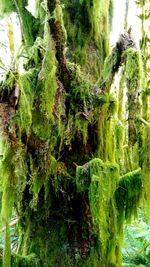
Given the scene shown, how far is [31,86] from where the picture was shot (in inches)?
104

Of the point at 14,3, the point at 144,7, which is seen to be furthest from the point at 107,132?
the point at 144,7

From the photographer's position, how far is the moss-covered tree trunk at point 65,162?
257 centimetres

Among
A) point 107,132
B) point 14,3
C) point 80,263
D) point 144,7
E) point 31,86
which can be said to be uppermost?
point 144,7

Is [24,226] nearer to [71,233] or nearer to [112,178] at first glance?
[71,233]

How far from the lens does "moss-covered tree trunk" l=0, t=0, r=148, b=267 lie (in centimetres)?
257

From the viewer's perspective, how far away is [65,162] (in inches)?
117

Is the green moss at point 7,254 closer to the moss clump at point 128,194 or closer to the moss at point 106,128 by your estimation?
the moss clump at point 128,194

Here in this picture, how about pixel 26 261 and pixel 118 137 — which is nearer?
pixel 26 261

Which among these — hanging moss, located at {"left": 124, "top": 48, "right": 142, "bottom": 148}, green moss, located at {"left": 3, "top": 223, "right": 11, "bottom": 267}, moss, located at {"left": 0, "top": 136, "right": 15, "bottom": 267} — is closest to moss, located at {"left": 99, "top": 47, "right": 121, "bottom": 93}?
hanging moss, located at {"left": 124, "top": 48, "right": 142, "bottom": 148}

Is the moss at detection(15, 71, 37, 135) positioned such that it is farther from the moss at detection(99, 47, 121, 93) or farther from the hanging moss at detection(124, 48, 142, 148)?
the hanging moss at detection(124, 48, 142, 148)

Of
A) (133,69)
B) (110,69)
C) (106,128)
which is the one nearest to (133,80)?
(133,69)

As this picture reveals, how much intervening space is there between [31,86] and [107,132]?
0.84 m

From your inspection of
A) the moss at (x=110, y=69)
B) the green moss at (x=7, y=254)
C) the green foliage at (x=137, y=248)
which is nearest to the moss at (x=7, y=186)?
the green moss at (x=7, y=254)

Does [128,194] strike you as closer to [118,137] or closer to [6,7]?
[118,137]
